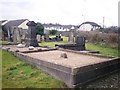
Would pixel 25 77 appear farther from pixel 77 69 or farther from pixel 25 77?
pixel 77 69

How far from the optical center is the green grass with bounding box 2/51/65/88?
8.53 metres

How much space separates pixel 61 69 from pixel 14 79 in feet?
7.85

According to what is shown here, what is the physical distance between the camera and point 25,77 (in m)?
9.46

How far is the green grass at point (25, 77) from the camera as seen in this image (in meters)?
8.53

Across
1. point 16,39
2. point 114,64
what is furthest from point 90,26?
point 114,64

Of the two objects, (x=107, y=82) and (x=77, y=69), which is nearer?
(x=77, y=69)

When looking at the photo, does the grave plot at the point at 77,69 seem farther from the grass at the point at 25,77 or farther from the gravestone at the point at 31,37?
the gravestone at the point at 31,37

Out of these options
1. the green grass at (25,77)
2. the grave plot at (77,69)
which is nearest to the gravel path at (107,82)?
the grave plot at (77,69)

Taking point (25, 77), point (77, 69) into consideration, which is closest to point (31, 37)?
point (25, 77)

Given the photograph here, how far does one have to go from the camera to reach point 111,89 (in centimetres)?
877

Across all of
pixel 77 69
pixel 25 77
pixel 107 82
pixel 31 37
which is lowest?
pixel 107 82

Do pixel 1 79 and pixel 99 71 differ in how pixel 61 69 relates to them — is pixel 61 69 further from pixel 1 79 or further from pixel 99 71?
pixel 1 79

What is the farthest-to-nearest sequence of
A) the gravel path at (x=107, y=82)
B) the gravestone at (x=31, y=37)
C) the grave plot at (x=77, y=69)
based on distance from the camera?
the gravestone at (x=31, y=37) → the gravel path at (x=107, y=82) → the grave plot at (x=77, y=69)

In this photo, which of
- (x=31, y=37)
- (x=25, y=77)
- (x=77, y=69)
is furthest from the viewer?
(x=31, y=37)
